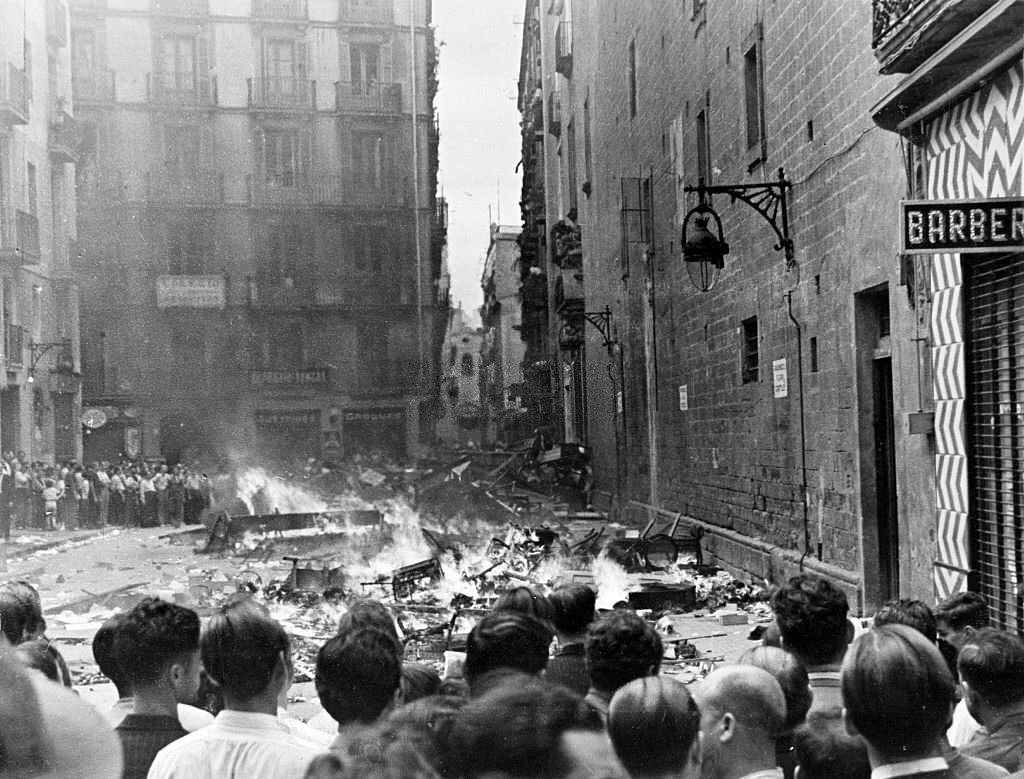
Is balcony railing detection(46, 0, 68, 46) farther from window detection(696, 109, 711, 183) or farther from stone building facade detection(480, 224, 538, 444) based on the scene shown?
stone building facade detection(480, 224, 538, 444)

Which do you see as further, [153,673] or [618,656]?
[618,656]

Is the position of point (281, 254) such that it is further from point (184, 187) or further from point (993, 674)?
point (993, 674)

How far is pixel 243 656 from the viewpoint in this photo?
3.37m

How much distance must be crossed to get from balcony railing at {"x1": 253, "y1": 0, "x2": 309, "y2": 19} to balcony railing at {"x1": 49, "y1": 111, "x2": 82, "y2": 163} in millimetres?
10688

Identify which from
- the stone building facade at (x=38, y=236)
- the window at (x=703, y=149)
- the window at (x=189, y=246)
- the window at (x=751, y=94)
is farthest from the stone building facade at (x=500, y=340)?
the window at (x=751, y=94)

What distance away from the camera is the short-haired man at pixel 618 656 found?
383cm

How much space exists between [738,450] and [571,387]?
1881cm

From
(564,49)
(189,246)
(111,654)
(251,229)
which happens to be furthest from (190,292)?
(111,654)

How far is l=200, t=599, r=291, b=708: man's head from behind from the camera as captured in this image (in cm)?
336

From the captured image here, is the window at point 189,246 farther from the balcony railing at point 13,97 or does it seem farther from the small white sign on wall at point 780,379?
the small white sign on wall at point 780,379

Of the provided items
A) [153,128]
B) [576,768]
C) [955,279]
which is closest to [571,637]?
[576,768]

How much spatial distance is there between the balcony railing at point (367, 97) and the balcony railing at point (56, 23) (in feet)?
36.0

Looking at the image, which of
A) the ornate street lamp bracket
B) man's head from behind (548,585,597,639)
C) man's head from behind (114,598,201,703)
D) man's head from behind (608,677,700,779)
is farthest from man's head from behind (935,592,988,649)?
the ornate street lamp bracket

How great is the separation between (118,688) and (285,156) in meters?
40.4
